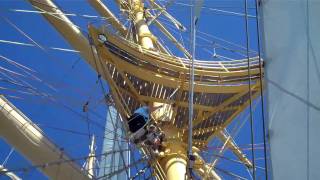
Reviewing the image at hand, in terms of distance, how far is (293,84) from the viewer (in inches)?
144

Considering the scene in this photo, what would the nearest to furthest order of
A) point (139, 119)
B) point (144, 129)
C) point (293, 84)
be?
point (293, 84)
point (139, 119)
point (144, 129)

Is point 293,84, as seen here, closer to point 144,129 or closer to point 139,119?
point 139,119

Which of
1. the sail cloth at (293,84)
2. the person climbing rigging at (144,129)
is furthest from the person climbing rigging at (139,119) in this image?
the sail cloth at (293,84)

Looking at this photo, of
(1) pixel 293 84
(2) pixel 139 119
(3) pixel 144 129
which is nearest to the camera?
(1) pixel 293 84

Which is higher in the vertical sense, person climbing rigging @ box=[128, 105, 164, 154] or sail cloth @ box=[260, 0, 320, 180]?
person climbing rigging @ box=[128, 105, 164, 154]

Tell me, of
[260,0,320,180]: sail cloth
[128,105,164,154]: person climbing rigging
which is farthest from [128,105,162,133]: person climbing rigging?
[260,0,320,180]: sail cloth

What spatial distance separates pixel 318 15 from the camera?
3.86 metres

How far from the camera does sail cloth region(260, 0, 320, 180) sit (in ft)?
11.0

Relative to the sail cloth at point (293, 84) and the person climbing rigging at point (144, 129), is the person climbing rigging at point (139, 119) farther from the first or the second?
the sail cloth at point (293, 84)

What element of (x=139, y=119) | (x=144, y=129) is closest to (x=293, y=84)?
(x=139, y=119)

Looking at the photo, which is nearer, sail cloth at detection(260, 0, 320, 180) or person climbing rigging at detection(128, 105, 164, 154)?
sail cloth at detection(260, 0, 320, 180)

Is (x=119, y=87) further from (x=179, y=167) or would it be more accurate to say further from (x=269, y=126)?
(x=269, y=126)

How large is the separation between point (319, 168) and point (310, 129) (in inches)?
12.0

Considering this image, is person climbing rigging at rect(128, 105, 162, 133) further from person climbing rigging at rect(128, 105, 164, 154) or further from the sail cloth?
the sail cloth
